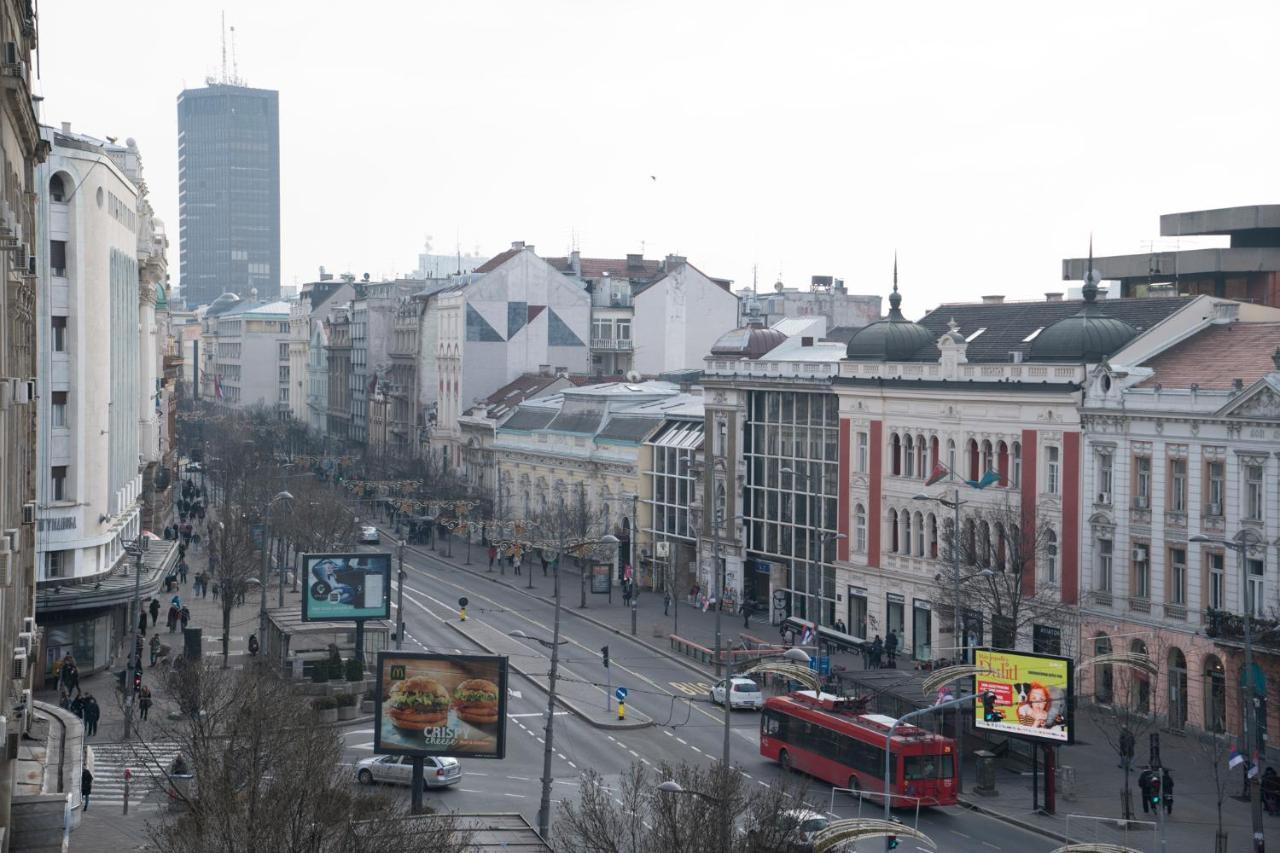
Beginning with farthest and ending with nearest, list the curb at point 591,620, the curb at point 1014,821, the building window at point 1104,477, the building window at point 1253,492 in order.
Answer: the curb at point 591,620 → the building window at point 1104,477 → the building window at point 1253,492 → the curb at point 1014,821

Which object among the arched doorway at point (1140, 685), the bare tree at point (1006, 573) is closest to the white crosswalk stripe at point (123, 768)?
the bare tree at point (1006, 573)

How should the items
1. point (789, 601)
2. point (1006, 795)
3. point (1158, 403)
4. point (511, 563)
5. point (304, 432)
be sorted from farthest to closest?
point (304, 432)
point (511, 563)
point (789, 601)
point (1158, 403)
point (1006, 795)

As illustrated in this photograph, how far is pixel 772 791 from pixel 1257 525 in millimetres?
30187

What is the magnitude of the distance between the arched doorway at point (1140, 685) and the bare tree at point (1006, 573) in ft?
12.0

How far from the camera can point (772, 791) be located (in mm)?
35188

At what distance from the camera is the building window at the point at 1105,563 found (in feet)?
218

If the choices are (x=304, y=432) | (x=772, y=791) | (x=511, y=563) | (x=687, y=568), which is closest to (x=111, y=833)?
(x=772, y=791)

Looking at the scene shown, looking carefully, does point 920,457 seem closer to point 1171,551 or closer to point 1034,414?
point 1034,414

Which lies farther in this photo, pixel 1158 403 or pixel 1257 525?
pixel 1158 403

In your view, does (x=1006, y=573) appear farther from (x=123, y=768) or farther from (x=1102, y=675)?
(x=123, y=768)

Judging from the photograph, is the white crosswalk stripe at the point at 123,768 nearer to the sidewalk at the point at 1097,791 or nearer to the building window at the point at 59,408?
the building window at the point at 59,408

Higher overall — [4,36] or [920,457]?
[4,36]

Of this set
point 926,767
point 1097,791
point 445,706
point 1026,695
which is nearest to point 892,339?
point 1097,791

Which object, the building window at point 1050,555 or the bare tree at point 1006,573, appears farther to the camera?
the building window at point 1050,555
